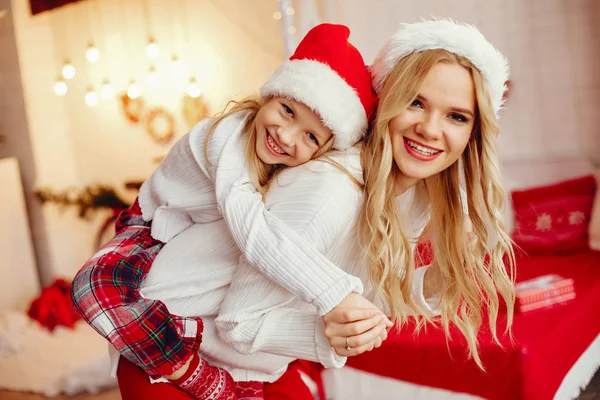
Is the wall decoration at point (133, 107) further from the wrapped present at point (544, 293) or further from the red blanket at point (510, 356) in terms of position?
the wrapped present at point (544, 293)

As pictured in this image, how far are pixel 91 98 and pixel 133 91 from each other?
1.42 feet

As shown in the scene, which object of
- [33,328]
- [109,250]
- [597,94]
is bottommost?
[33,328]

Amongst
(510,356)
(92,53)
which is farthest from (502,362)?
(92,53)

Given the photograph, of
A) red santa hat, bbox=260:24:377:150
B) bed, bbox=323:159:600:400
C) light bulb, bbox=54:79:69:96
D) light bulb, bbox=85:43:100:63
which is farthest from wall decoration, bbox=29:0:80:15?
red santa hat, bbox=260:24:377:150

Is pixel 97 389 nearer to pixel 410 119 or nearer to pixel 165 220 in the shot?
pixel 165 220

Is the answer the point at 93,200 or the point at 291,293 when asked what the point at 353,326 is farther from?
the point at 93,200

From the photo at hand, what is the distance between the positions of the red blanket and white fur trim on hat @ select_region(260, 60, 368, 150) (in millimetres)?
1088

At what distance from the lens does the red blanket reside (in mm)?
2094

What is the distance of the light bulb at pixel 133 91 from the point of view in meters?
4.64

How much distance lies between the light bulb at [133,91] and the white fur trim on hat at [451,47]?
12.2 ft

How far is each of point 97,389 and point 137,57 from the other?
8.51 feet

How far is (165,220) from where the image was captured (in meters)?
1.34

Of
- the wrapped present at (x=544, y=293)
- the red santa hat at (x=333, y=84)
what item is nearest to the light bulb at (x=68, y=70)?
the wrapped present at (x=544, y=293)

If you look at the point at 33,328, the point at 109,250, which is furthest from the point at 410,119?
the point at 33,328
